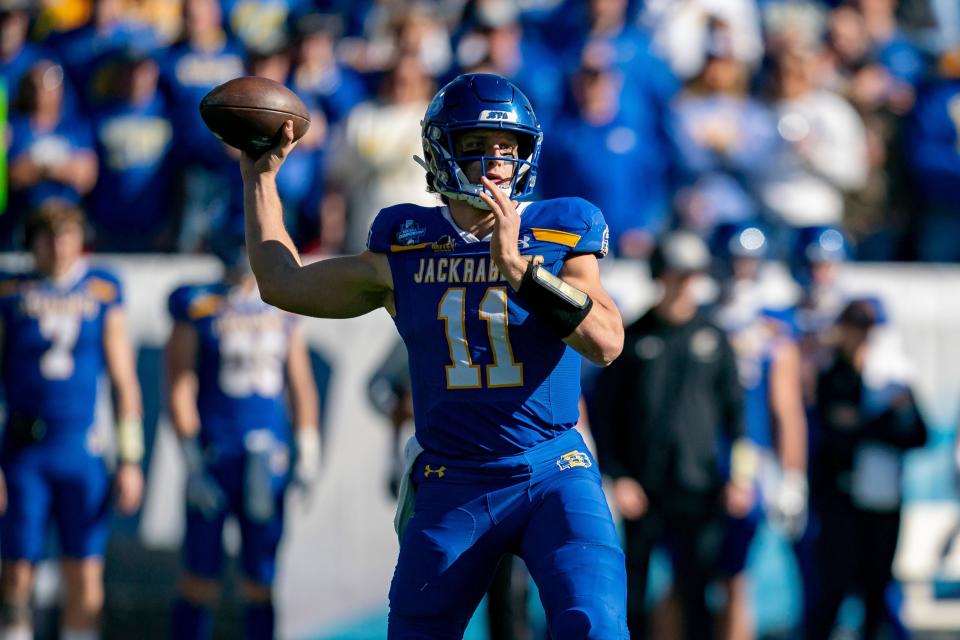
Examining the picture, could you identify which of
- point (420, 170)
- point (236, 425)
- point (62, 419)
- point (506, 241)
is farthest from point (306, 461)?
point (506, 241)

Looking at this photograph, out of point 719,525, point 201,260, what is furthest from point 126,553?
point 719,525

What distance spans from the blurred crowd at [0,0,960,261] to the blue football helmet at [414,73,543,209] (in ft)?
12.6

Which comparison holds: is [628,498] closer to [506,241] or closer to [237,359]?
[237,359]

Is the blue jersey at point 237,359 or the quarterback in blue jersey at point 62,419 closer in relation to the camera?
the quarterback in blue jersey at point 62,419

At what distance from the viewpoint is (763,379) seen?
715cm

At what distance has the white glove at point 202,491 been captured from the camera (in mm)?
7000

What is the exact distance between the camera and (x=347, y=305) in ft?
14.1

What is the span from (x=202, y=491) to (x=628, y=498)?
192 cm

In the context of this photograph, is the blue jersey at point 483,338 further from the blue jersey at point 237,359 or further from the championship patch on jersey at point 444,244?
the blue jersey at point 237,359

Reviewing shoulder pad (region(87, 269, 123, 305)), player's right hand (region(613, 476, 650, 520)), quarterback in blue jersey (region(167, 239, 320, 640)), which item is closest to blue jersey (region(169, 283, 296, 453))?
quarterback in blue jersey (region(167, 239, 320, 640))

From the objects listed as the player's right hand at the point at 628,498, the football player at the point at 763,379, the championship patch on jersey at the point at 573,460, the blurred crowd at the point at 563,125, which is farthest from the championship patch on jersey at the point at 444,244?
the blurred crowd at the point at 563,125

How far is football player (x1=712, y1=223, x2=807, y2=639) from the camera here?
703 centimetres

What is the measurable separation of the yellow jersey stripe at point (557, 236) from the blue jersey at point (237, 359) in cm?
323

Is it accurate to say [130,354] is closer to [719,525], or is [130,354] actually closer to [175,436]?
[175,436]
